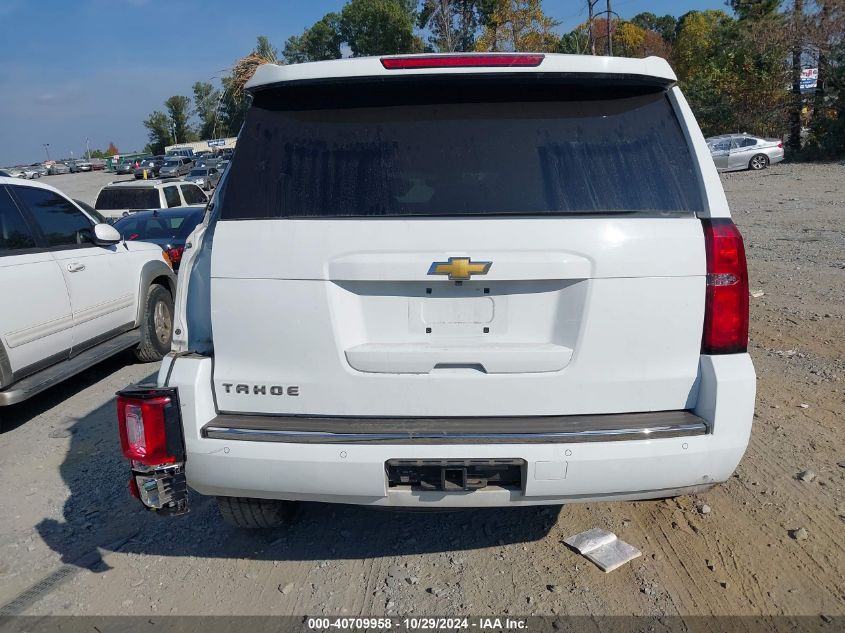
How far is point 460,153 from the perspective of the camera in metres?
2.74

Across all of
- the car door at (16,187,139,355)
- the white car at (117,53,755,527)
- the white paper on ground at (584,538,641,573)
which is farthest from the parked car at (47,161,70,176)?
the white paper on ground at (584,538,641,573)

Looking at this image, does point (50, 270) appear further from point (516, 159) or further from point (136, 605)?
point (516, 159)

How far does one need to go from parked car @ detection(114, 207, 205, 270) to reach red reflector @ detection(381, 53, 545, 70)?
859 cm

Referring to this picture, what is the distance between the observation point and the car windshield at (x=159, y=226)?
35.9 feet

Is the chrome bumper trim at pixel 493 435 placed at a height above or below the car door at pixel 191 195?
below

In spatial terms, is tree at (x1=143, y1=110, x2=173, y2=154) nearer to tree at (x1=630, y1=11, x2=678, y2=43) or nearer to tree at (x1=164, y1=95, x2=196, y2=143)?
tree at (x1=164, y1=95, x2=196, y2=143)

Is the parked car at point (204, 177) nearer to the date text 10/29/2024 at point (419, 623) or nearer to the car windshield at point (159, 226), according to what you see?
the car windshield at point (159, 226)

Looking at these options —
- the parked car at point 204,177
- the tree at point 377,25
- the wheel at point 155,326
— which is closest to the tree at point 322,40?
A: the tree at point 377,25

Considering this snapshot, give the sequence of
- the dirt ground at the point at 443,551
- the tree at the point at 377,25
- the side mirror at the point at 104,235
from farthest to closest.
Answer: the tree at the point at 377,25 < the side mirror at the point at 104,235 < the dirt ground at the point at 443,551

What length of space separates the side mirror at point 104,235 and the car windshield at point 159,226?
186 inches

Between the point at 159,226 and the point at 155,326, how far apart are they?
4.60 metres

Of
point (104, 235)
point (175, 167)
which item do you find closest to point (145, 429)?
point (104, 235)

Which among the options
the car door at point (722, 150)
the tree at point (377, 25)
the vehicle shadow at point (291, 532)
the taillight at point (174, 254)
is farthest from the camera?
the tree at point (377, 25)

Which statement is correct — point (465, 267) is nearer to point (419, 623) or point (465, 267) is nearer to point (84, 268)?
point (419, 623)
